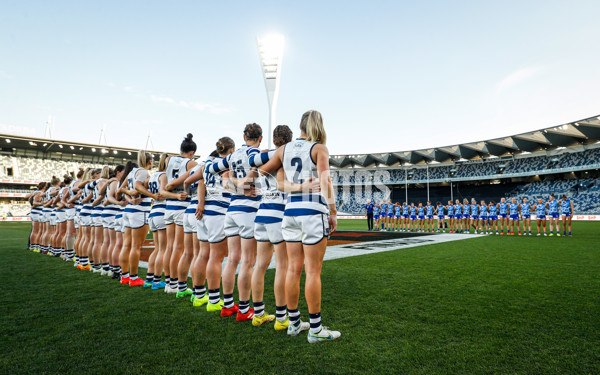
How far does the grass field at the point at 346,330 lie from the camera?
96.9 inches

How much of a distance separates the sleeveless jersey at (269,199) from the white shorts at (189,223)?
1.43 meters

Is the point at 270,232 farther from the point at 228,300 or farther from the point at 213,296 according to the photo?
the point at 213,296

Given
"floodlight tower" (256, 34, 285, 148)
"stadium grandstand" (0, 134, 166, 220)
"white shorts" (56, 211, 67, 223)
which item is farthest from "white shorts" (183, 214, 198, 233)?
"stadium grandstand" (0, 134, 166, 220)

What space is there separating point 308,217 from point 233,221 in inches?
43.4

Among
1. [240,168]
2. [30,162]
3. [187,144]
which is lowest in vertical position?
[240,168]

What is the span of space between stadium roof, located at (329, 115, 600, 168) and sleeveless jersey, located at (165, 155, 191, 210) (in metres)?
37.4

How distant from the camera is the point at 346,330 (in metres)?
3.18

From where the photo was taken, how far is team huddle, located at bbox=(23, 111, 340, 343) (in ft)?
9.73

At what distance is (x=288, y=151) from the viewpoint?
3055 mm

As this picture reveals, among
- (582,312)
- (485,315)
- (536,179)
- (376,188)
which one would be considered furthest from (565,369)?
(376,188)

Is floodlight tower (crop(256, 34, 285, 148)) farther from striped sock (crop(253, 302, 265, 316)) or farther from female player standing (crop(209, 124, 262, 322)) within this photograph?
striped sock (crop(253, 302, 265, 316))

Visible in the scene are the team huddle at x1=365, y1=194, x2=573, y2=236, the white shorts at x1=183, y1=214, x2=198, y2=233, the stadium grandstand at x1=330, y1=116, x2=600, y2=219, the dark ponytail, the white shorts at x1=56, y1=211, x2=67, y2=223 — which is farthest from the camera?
the stadium grandstand at x1=330, y1=116, x2=600, y2=219

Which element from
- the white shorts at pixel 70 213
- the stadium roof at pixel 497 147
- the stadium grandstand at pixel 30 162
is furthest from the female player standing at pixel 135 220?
the stadium grandstand at pixel 30 162

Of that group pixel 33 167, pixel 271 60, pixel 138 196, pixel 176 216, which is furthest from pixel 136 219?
pixel 33 167
